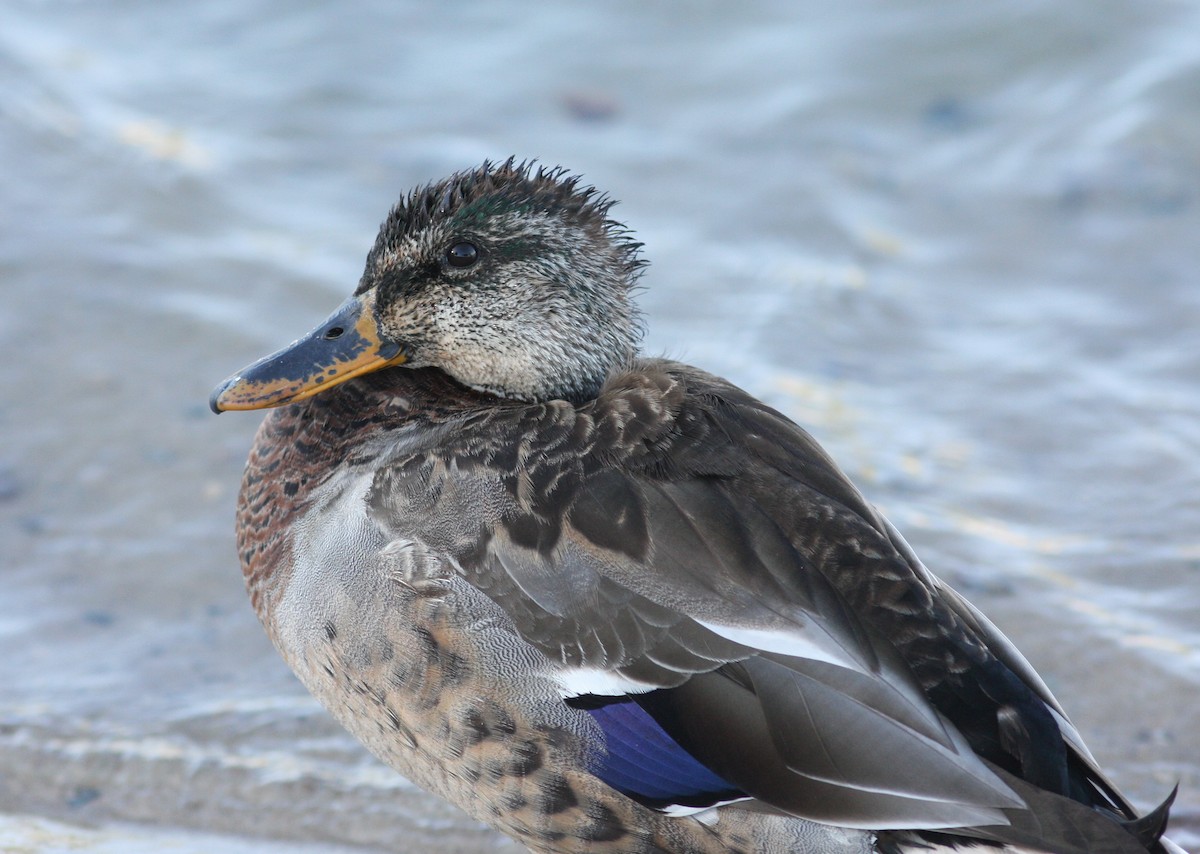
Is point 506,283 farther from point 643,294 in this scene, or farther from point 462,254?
point 643,294

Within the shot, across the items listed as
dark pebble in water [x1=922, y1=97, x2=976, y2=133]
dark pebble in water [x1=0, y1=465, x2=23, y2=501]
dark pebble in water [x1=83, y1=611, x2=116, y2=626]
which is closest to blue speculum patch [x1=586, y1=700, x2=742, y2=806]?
dark pebble in water [x1=83, y1=611, x2=116, y2=626]

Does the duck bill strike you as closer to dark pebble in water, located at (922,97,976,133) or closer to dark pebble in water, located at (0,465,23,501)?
dark pebble in water, located at (0,465,23,501)

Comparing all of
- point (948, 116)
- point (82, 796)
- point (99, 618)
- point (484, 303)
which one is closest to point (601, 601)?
point (484, 303)

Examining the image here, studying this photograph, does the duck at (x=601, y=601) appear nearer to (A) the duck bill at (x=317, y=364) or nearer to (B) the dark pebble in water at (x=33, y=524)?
(A) the duck bill at (x=317, y=364)

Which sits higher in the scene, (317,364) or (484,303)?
(484,303)

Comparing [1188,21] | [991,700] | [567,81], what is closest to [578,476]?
[991,700]

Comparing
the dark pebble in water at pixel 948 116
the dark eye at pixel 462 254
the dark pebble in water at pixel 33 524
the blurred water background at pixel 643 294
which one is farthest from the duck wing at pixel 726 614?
the dark pebble in water at pixel 948 116

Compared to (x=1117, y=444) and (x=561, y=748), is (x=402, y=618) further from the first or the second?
(x=1117, y=444)
